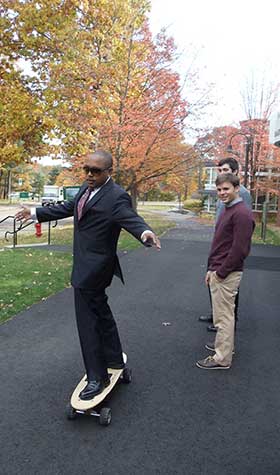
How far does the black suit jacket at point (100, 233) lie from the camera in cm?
291

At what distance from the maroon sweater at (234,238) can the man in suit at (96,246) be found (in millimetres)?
1150

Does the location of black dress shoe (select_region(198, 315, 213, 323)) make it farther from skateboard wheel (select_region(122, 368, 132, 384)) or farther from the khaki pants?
skateboard wheel (select_region(122, 368, 132, 384))

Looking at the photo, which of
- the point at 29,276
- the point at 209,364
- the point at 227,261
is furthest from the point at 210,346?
the point at 29,276

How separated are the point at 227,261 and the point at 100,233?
1.34 metres

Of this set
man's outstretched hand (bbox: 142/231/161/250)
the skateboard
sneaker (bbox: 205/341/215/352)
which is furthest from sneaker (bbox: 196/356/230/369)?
man's outstretched hand (bbox: 142/231/161/250)

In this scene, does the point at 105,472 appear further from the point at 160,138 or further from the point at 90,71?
the point at 160,138

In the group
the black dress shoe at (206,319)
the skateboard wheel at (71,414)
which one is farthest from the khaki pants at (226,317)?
the skateboard wheel at (71,414)

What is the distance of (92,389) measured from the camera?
9.84ft

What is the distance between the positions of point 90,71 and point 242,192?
727 centimetres

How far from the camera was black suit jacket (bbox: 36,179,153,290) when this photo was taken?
2914 mm

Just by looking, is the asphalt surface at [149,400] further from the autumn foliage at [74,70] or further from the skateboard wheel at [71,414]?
the autumn foliage at [74,70]

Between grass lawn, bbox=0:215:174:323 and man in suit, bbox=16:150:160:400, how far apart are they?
2309 mm

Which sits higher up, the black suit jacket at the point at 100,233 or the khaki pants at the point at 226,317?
the black suit jacket at the point at 100,233

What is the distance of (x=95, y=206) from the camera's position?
9.62 feet
